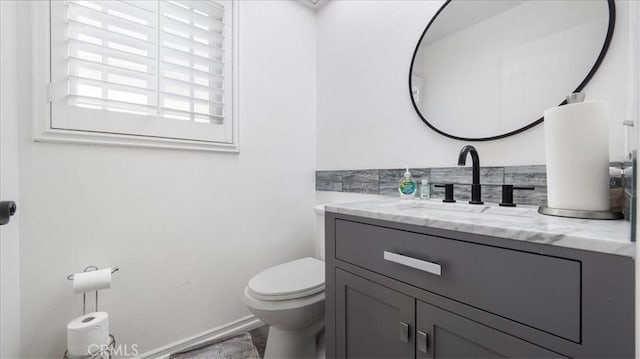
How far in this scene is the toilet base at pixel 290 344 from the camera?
1.19 metres

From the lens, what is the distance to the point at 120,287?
119cm

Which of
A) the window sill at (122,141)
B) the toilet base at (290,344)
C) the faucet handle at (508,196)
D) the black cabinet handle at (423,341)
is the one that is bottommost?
the toilet base at (290,344)

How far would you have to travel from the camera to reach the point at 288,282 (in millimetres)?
1191

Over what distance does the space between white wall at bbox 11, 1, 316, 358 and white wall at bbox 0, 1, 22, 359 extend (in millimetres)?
28

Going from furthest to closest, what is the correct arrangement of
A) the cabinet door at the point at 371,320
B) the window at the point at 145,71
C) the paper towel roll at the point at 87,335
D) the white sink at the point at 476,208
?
the window at the point at 145,71
the paper towel roll at the point at 87,335
the white sink at the point at 476,208
the cabinet door at the point at 371,320

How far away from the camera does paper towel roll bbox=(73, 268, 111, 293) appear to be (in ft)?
3.29

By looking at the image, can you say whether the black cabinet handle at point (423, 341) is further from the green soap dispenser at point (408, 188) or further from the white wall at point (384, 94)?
the white wall at point (384, 94)

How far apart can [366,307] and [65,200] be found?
4.30 feet

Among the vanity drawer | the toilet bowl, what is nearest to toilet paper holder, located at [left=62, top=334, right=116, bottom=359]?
the toilet bowl

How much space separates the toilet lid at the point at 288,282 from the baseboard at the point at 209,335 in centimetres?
49

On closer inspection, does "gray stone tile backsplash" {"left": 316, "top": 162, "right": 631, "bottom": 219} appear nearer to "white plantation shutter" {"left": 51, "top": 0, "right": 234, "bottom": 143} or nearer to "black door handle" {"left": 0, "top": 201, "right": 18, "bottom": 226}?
"white plantation shutter" {"left": 51, "top": 0, "right": 234, "bottom": 143}

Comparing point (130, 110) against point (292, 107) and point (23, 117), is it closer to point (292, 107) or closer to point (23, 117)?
point (23, 117)

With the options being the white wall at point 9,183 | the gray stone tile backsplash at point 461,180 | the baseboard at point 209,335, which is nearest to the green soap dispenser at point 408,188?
the gray stone tile backsplash at point 461,180

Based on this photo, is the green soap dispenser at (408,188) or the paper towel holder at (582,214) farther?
the green soap dispenser at (408,188)
